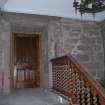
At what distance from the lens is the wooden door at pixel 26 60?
611 centimetres

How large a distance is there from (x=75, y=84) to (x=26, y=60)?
287 cm

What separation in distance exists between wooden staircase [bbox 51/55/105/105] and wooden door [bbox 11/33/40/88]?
4.70ft

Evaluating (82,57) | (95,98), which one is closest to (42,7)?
(82,57)

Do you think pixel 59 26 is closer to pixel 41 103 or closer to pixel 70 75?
pixel 70 75

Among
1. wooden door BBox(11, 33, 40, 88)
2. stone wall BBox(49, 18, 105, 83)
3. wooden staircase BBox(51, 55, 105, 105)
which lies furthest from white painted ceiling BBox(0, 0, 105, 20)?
wooden staircase BBox(51, 55, 105, 105)

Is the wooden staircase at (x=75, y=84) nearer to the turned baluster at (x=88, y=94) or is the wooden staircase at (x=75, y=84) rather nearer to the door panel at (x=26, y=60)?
the turned baluster at (x=88, y=94)

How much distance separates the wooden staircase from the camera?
99.0 inches

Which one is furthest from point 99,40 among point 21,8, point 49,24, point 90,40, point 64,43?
point 21,8

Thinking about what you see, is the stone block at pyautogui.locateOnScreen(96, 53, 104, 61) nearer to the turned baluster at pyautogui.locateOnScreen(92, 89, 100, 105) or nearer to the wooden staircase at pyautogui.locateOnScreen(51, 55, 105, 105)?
the wooden staircase at pyautogui.locateOnScreen(51, 55, 105, 105)

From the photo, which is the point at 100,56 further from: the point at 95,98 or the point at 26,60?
the point at 95,98

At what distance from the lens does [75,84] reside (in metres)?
3.60

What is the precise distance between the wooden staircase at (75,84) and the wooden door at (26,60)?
1433 millimetres

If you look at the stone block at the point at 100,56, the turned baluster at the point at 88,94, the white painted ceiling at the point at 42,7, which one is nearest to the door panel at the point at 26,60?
the white painted ceiling at the point at 42,7

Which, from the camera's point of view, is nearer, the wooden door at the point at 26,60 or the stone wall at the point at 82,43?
the stone wall at the point at 82,43
